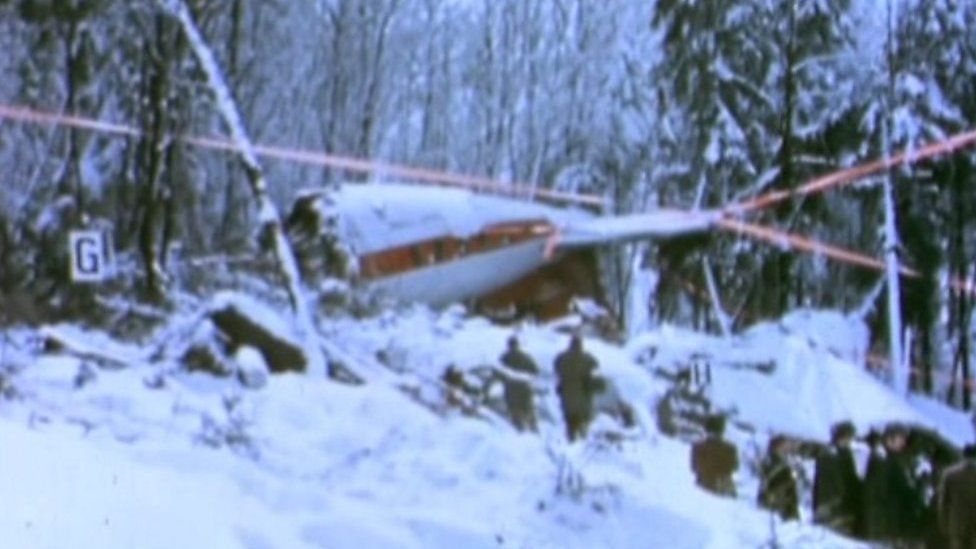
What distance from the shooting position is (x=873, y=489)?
5.32 m

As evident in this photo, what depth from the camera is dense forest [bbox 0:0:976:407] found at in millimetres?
4867

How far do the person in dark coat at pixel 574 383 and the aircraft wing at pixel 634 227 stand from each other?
232 mm

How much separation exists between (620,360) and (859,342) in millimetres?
620

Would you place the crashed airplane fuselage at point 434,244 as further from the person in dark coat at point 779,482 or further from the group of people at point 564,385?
the person in dark coat at point 779,482

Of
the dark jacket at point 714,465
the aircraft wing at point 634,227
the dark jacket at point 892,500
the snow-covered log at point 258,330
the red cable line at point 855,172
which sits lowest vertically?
the dark jacket at point 892,500

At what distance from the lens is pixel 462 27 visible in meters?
5.11

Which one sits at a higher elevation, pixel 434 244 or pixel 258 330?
pixel 434 244

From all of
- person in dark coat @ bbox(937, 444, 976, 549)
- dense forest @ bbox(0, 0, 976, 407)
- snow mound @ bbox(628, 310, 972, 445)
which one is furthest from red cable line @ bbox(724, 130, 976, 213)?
person in dark coat @ bbox(937, 444, 976, 549)

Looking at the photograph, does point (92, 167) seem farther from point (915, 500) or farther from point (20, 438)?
point (915, 500)

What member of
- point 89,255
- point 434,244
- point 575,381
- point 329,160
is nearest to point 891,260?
point 575,381

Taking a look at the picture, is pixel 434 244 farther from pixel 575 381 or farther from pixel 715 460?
pixel 715 460

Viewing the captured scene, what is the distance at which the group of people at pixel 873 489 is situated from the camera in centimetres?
513

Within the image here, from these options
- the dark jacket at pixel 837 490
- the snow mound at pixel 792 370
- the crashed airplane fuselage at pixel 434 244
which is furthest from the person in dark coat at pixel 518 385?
the dark jacket at pixel 837 490

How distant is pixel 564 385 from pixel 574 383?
0.02m
